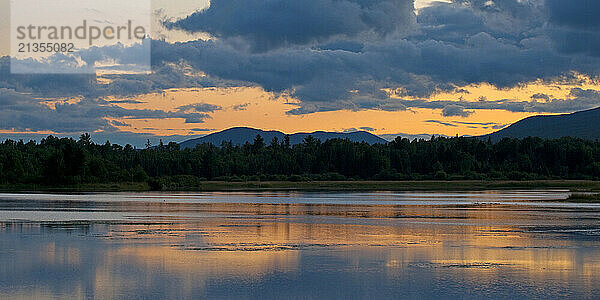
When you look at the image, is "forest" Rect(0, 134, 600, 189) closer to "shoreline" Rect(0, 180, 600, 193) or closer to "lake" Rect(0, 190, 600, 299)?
"shoreline" Rect(0, 180, 600, 193)

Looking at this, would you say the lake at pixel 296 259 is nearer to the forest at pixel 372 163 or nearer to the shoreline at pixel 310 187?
the shoreline at pixel 310 187

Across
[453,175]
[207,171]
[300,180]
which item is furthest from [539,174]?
[207,171]

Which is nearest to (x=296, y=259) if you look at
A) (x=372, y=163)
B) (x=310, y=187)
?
(x=310, y=187)

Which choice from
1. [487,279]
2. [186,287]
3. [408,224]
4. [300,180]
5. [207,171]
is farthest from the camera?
[207,171]

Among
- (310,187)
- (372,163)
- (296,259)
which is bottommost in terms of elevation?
(296,259)

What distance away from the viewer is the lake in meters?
19.8

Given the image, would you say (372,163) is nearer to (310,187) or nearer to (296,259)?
(310,187)

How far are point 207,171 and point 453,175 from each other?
61.2 meters

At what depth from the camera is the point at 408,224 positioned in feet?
137

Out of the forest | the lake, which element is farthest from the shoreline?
the lake

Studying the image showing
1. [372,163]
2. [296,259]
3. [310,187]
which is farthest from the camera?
[372,163]

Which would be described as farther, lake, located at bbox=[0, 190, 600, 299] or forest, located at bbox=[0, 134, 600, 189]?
forest, located at bbox=[0, 134, 600, 189]

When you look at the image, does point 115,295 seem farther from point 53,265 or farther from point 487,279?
point 487,279

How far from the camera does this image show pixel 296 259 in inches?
1012
